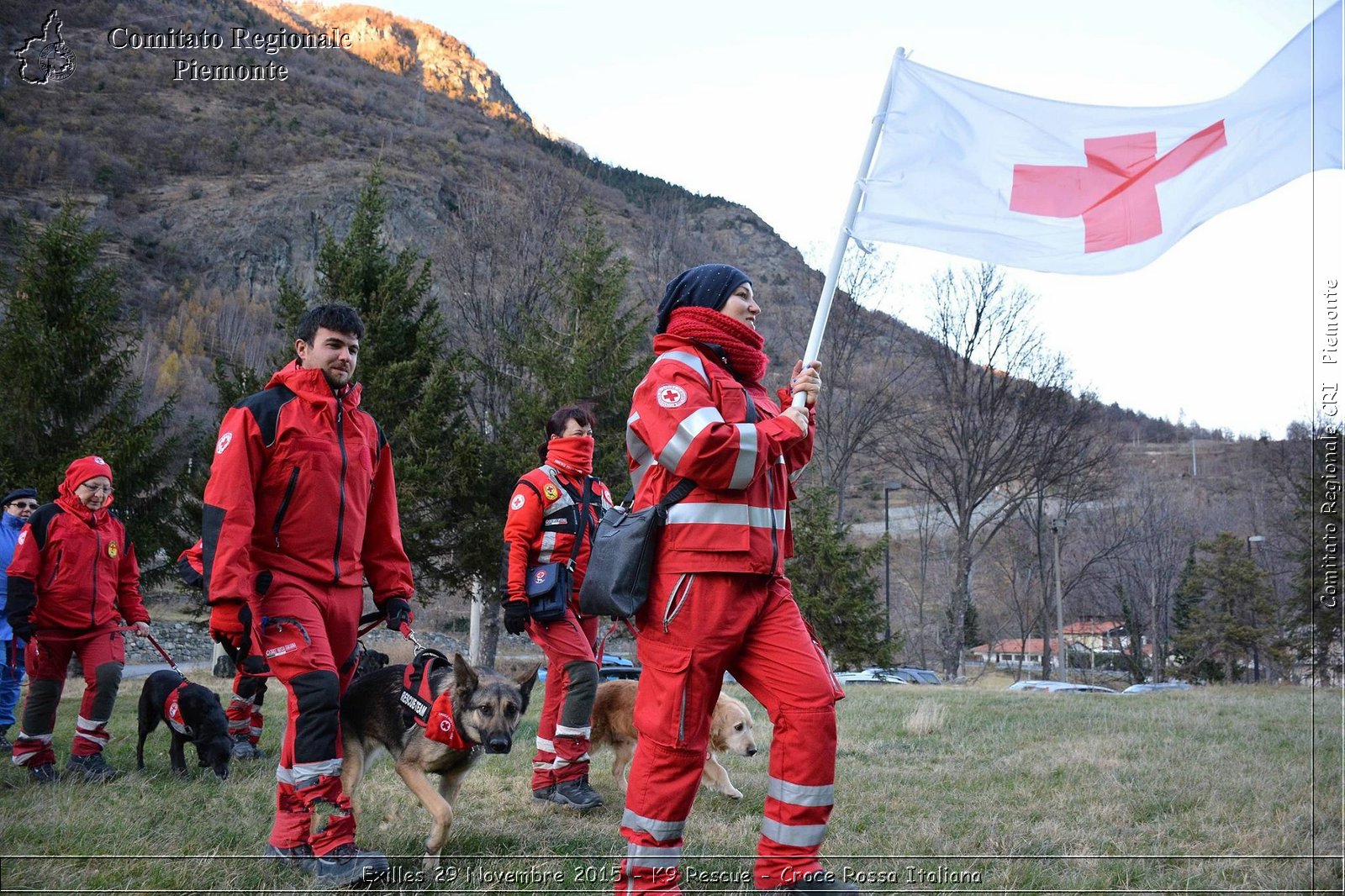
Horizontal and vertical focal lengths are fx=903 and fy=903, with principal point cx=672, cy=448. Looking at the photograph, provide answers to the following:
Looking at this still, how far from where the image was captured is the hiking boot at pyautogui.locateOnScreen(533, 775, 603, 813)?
5539 mm

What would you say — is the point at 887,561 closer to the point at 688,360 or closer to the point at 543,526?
the point at 543,526

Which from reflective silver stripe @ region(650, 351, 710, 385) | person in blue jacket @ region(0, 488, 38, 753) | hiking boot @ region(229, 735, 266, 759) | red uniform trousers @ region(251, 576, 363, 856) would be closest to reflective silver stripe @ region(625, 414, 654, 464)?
reflective silver stripe @ region(650, 351, 710, 385)

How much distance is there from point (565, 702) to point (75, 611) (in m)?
4.16

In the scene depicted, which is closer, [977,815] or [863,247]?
[863,247]

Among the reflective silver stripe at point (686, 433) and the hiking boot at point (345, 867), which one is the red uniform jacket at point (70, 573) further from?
the reflective silver stripe at point (686, 433)

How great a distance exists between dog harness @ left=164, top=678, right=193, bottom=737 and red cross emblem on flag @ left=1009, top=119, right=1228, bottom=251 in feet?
22.1

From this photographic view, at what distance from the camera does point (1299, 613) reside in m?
29.4

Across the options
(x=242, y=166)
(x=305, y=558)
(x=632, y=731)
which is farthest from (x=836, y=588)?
(x=242, y=166)

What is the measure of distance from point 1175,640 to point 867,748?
35.0m

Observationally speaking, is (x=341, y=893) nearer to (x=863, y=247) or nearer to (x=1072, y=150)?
(x=863, y=247)

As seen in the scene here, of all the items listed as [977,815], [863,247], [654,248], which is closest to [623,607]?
[863,247]

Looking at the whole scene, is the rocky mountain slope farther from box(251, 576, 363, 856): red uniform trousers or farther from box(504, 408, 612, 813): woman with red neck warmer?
box(251, 576, 363, 856): red uniform trousers

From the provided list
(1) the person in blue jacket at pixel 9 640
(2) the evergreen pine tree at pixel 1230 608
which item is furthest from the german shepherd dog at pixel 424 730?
(2) the evergreen pine tree at pixel 1230 608

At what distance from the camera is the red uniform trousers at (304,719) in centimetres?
399
